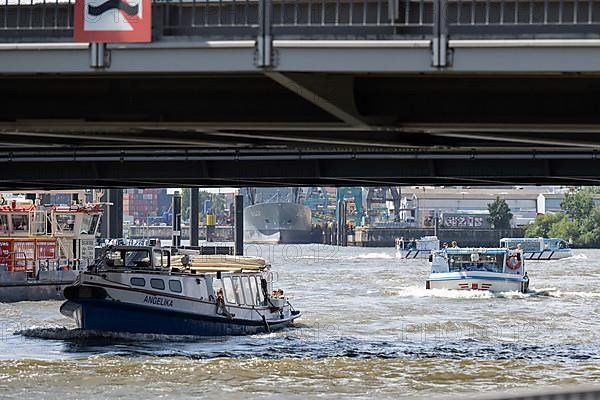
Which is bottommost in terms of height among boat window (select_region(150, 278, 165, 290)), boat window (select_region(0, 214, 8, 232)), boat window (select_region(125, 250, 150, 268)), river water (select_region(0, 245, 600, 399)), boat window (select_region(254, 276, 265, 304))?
river water (select_region(0, 245, 600, 399))

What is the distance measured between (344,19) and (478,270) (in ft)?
159

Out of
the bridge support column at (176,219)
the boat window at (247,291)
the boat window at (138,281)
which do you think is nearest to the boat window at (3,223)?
the boat window at (247,291)

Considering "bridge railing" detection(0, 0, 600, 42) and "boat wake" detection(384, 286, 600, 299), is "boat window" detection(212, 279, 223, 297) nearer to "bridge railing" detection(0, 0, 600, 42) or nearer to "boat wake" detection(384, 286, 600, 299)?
"boat wake" detection(384, 286, 600, 299)

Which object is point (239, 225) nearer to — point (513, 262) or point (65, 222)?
point (65, 222)

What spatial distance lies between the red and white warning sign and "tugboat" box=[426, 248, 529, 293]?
1860 inches

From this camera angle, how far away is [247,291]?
142 ft

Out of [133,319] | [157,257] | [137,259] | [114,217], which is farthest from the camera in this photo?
[114,217]

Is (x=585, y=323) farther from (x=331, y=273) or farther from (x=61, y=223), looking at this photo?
(x=331, y=273)

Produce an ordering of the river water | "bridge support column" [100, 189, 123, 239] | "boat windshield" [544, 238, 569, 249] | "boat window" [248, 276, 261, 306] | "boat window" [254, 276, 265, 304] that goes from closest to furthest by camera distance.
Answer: the river water < "boat window" [248, 276, 261, 306] < "boat window" [254, 276, 265, 304] < "bridge support column" [100, 189, 123, 239] < "boat windshield" [544, 238, 569, 249]

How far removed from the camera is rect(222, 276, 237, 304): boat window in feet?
138

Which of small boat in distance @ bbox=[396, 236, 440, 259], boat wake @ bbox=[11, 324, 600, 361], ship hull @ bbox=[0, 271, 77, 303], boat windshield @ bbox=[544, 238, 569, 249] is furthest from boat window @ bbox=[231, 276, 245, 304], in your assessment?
small boat in distance @ bbox=[396, 236, 440, 259]

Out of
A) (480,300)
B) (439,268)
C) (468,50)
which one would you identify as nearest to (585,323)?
(480,300)

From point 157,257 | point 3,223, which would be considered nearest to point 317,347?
point 157,257

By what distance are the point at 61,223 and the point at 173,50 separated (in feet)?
177
